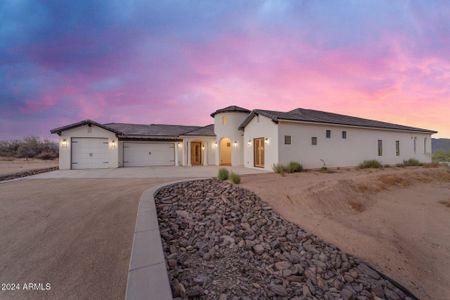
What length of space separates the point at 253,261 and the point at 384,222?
467cm

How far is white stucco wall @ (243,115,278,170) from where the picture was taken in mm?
11469

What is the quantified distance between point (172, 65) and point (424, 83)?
17.4m

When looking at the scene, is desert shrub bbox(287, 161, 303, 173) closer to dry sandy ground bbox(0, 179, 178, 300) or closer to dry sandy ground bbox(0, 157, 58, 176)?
dry sandy ground bbox(0, 179, 178, 300)

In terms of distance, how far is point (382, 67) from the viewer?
10695 millimetres

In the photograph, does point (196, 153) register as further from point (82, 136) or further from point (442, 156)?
point (442, 156)

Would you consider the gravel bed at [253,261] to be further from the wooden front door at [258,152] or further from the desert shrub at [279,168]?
the wooden front door at [258,152]

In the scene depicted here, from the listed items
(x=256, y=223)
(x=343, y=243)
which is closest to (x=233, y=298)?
(x=256, y=223)

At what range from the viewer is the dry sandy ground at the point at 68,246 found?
1778 millimetres

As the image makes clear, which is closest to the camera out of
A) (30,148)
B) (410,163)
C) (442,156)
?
(410,163)

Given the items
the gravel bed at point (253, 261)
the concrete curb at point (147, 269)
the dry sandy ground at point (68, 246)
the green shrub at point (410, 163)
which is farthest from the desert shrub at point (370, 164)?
the dry sandy ground at point (68, 246)

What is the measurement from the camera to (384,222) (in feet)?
16.5

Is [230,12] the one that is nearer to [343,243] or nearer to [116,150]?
[343,243]

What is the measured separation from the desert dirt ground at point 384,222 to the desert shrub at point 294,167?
10.5 ft

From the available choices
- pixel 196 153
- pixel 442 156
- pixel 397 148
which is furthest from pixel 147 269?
pixel 442 156
